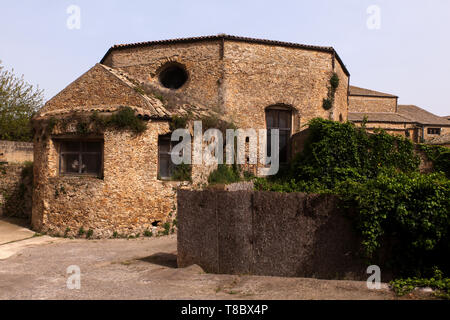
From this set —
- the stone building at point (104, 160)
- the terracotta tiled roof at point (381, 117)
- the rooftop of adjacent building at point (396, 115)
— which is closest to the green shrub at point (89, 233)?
the stone building at point (104, 160)

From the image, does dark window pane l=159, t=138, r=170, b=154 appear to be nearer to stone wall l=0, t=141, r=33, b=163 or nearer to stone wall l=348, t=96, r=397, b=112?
stone wall l=0, t=141, r=33, b=163

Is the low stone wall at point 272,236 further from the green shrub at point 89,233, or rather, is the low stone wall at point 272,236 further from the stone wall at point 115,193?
the green shrub at point 89,233

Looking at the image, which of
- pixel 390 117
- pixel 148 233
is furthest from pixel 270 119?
pixel 390 117

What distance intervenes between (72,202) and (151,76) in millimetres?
9496

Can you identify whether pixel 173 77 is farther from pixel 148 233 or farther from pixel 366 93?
pixel 366 93

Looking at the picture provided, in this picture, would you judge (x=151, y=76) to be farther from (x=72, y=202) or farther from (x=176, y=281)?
(x=176, y=281)

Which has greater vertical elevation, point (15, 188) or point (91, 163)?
point (91, 163)

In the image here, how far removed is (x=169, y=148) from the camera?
1216 cm

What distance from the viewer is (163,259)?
328 inches

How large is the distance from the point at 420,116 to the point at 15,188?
1716 inches

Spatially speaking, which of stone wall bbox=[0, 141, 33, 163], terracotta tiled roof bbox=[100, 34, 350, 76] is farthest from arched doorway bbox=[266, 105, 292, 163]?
stone wall bbox=[0, 141, 33, 163]

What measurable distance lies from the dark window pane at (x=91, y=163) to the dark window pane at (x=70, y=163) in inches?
10.5

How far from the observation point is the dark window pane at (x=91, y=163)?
11641 millimetres
